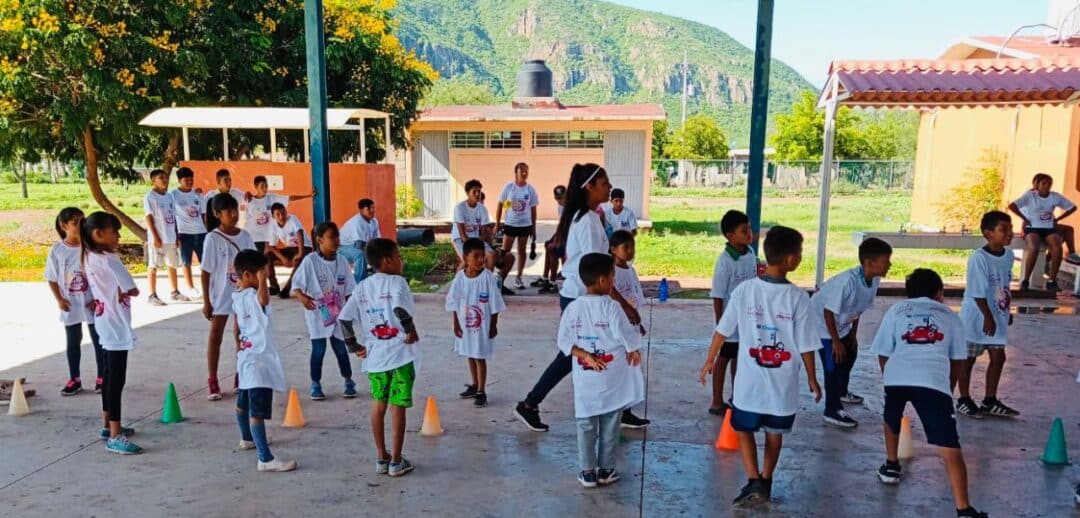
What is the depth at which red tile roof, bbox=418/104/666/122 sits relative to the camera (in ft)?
70.8

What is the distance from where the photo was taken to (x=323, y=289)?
582 cm

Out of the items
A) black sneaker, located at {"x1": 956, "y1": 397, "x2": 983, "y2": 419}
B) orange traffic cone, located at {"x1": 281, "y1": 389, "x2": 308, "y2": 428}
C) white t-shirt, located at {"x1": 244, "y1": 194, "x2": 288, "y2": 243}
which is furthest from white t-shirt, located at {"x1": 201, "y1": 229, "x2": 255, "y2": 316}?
black sneaker, located at {"x1": 956, "y1": 397, "x2": 983, "y2": 419}

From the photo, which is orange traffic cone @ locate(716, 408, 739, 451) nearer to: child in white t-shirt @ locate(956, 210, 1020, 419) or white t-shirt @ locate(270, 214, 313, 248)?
child in white t-shirt @ locate(956, 210, 1020, 419)

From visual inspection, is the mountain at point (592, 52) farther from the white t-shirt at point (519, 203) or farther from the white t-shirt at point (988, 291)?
the white t-shirt at point (988, 291)

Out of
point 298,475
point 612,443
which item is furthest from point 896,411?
point 298,475

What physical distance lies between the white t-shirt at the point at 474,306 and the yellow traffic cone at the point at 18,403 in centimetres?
316

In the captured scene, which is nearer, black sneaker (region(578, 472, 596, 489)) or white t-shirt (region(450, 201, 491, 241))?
black sneaker (region(578, 472, 596, 489))

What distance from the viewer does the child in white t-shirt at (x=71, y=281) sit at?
570cm

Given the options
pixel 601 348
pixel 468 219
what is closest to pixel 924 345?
pixel 601 348

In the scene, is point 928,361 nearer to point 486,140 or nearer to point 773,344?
point 773,344

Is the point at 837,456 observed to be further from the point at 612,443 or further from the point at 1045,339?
the point at 1045,339

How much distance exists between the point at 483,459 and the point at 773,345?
196cm

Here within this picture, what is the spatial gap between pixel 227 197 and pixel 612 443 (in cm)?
348

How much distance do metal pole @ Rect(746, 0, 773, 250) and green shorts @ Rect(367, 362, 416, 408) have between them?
499 centimetres
